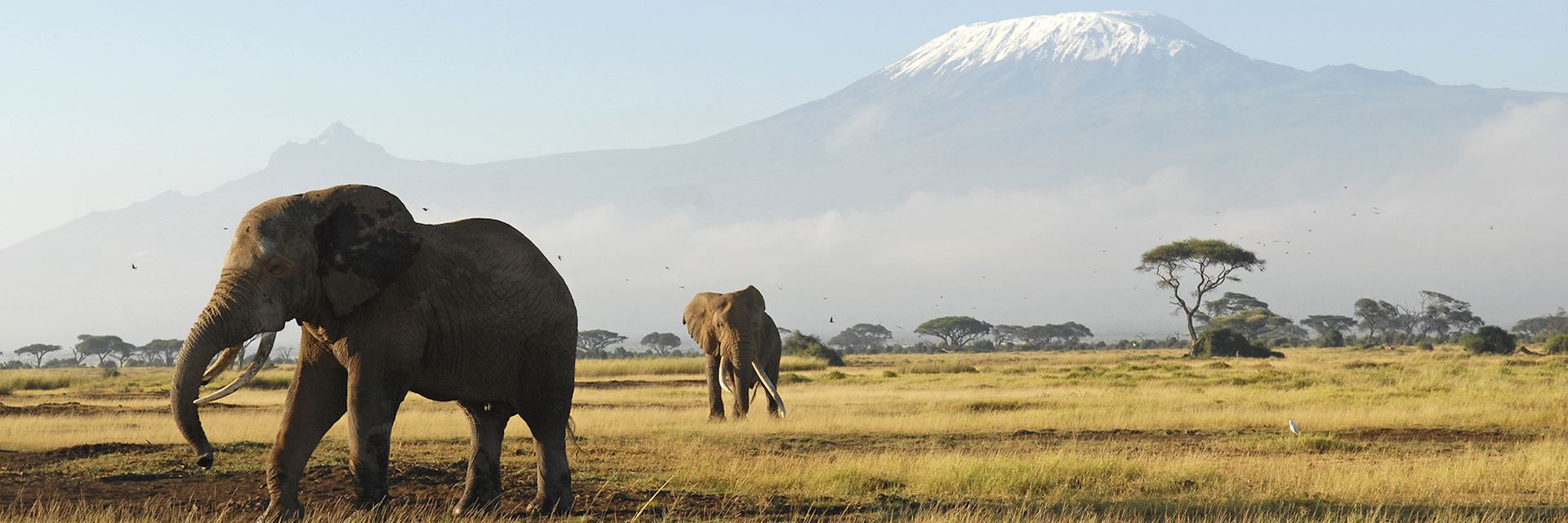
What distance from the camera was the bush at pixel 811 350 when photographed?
6735cm

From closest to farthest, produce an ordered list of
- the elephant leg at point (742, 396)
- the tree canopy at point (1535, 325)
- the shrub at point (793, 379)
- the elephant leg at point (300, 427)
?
the elephant leg at point (300, 427)
the elephant leg at point (742, 396)
the shrub at point (793, 379)
the tree canopy at point (1535, 325)

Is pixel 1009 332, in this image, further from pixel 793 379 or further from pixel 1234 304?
pixel 793 379

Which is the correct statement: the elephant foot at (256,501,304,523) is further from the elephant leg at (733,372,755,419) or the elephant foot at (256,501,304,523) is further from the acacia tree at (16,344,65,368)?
the acacia tree at (16,344,65,368)

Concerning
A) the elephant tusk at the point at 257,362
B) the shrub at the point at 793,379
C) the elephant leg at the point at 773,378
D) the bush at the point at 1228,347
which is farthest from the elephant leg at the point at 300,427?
the bush at the point at 1228,347

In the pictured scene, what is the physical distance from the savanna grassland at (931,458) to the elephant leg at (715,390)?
0.33 metres

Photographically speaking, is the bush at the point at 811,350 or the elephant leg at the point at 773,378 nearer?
the elephant leg at the point at 773,378

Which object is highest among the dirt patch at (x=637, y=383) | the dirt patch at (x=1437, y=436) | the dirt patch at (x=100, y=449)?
the dirt patch at (x=637, y=383)

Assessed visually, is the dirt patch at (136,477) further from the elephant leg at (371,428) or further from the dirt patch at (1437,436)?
the dirt patch at (1437,436)

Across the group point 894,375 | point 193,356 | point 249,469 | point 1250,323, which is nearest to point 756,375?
point 249,469

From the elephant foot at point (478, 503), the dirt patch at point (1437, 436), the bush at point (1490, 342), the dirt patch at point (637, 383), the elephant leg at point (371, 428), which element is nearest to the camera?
the elephant leg at point (371, 428)

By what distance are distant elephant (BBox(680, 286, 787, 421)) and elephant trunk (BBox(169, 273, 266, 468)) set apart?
14092 mm

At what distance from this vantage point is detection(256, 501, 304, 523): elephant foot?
10.2 meters

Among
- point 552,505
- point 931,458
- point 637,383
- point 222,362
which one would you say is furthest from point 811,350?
point 222,362

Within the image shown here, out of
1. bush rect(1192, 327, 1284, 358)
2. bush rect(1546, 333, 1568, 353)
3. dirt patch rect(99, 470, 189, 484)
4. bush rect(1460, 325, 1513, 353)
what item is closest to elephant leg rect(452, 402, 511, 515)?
dirt patch rect(99, 470, 189, 484)
